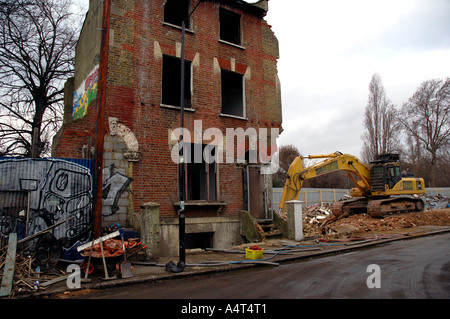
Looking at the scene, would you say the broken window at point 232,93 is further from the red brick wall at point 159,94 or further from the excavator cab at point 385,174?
the excavator cab at point 385,174

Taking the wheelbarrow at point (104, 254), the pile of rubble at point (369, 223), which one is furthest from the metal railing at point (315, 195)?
the wheelbarrow at point (104, 254)

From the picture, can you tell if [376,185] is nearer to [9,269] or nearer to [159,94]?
[159,94]

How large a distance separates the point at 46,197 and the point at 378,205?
50.7 feet

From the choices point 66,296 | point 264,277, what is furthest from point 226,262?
point 66,296

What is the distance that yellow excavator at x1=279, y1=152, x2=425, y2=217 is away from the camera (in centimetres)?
1650

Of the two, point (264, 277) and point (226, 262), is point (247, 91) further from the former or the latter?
point (264, 277)

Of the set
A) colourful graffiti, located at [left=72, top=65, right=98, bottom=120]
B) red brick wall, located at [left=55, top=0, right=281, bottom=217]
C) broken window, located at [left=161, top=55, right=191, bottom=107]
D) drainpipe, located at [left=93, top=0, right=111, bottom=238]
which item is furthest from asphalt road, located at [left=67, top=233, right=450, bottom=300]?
broken window, located at [left=161, top=55, right=191, bottom=107]

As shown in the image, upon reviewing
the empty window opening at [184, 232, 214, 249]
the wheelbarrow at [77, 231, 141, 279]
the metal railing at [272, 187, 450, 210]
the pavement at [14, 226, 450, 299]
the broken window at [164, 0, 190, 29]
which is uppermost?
the broken window at [164, 0, 190, 29]

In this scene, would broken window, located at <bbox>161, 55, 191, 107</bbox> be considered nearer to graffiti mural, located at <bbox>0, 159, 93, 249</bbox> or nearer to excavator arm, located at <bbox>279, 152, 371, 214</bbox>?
graffiti mural, located at <bbox>0, 159, 93, 249</bbox>

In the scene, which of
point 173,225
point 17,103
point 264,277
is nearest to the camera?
point 264,277

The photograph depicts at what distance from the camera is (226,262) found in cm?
880

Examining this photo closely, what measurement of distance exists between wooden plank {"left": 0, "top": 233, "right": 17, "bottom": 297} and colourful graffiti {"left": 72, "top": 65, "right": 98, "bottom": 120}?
20.0ft

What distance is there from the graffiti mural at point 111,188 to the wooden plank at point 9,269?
3578 mm
